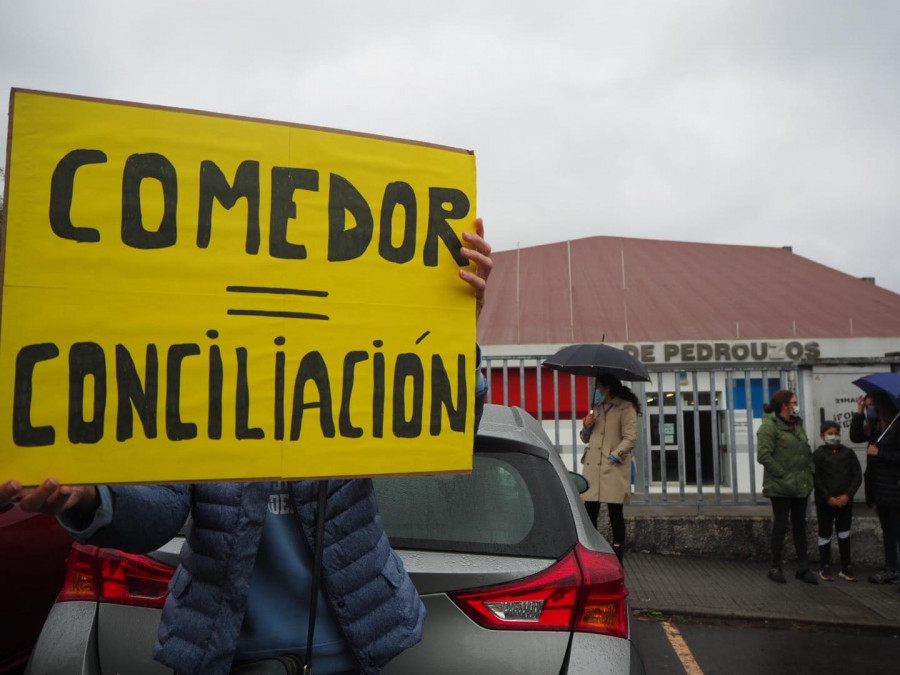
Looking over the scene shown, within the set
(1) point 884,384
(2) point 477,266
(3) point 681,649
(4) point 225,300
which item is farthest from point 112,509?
(1) point 884,384

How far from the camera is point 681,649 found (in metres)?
5.20

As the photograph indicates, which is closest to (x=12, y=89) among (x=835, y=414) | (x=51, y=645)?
(x=51, y=645)

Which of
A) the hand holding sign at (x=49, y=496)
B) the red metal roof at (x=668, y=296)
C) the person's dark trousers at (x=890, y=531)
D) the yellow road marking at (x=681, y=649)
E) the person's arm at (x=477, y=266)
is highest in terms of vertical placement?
the red metal roof at (x=668, y=296)

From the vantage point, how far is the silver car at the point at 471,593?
2.24 m

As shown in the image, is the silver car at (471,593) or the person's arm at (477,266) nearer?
the person's arm at (477,266)

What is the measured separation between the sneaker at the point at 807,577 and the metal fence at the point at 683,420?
4.24 feet

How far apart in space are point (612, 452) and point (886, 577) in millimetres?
2809

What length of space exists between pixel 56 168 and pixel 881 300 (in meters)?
27.5

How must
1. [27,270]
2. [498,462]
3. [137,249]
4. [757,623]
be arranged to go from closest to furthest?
1. [27,270]
2. [137,249]
3. [498,462]
4. [757,623]

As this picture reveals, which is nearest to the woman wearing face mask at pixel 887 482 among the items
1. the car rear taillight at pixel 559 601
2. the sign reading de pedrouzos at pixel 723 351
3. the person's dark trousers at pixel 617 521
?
the person's dark trousers at pixel 617 521

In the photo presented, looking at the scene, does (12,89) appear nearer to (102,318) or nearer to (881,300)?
(102,318)

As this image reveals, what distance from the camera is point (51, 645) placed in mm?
2355

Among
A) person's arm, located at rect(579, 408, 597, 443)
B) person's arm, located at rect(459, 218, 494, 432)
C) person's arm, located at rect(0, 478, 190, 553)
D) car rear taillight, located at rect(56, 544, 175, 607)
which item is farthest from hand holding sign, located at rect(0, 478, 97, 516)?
person's arm, located at rect(579, 408, 597, 443)

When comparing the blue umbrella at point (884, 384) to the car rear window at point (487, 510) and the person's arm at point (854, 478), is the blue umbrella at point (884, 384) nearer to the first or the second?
the person's arm at point (854, 478)
